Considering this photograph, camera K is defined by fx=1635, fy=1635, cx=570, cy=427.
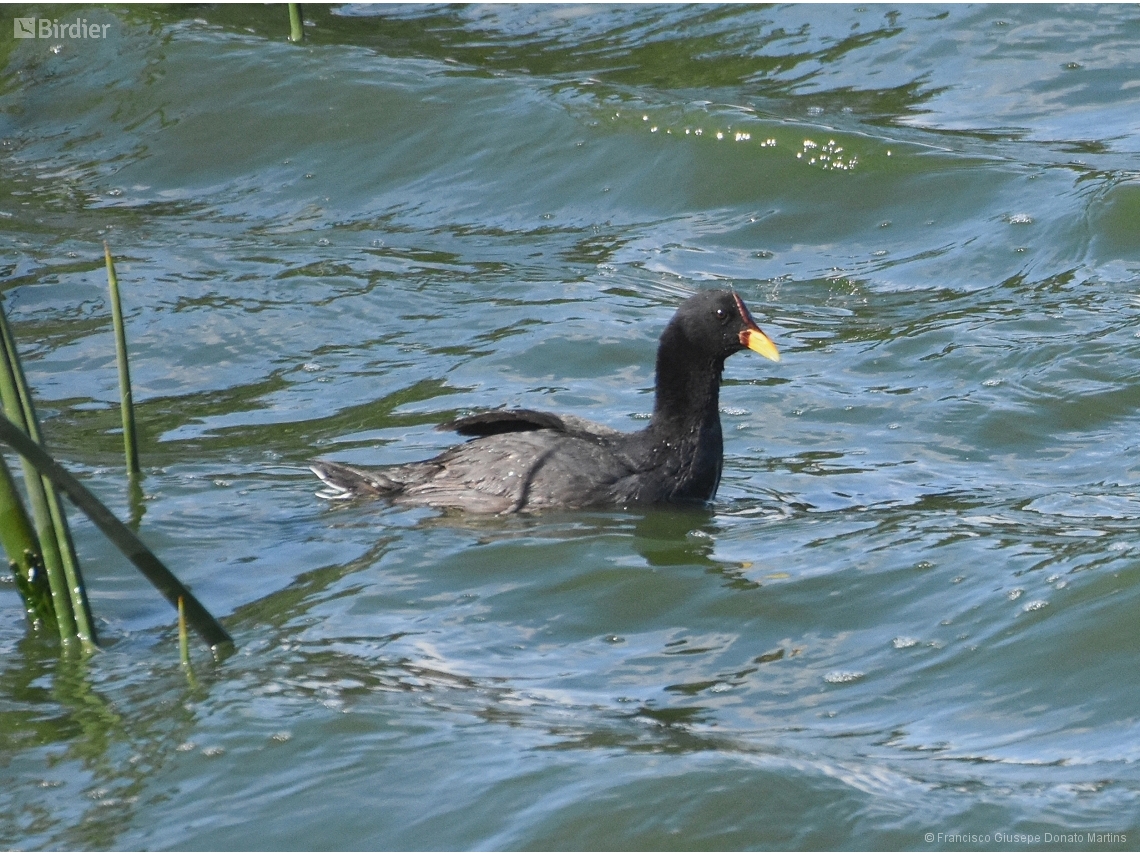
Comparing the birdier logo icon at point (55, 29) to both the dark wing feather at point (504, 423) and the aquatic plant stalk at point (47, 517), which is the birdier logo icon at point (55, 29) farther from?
the aquatic plant stalk at point (47, 517)

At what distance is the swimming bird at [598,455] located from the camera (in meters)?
7.64

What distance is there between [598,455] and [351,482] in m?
1.18

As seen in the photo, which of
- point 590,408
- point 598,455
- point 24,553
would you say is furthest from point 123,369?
point 590,408

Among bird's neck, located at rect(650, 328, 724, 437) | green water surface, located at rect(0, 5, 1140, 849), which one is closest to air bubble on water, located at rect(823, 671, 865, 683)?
green water surface, located at rect(0, 5, 1140, 849)

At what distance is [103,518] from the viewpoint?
4.60 metres

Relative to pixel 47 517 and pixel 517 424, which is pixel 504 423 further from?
pixel 47 517

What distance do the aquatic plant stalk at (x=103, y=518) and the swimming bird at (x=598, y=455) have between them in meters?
2.56

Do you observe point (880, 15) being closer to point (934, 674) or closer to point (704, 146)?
point (704, 146)

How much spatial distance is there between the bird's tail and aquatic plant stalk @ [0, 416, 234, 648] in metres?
2.51

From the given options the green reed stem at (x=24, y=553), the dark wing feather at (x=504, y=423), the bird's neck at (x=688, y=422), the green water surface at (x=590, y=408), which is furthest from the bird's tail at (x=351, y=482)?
the green reed stem at (x=24, y=553)

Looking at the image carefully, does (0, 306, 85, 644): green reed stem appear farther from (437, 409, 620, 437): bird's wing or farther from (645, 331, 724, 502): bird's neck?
(645, 331, 724, 502): bird's neck

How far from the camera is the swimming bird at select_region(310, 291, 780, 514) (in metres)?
7.64

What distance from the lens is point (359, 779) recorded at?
16.4 feet

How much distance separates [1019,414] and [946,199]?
342cm
